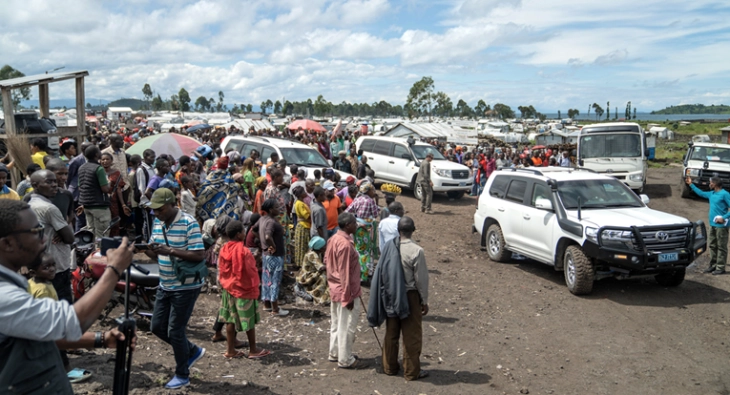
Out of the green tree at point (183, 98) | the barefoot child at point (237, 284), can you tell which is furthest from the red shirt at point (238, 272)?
the green tree at point (183, 98)

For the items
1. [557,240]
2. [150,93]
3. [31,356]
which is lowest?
[557,240]

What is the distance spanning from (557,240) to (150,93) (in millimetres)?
140840

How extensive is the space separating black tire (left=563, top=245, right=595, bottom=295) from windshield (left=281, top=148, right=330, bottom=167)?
23.9 ft

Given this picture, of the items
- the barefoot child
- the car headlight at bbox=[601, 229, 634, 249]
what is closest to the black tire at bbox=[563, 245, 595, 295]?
the car headlight at bbox=[601, 229, 634, 249]

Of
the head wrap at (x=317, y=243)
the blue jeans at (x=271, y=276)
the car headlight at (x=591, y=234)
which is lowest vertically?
the blue jeans at (x=271, y=276)

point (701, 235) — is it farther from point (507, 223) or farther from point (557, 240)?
point (507, 223)

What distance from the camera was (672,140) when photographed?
59.2 meters

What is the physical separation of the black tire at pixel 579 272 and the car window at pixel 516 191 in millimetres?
1664

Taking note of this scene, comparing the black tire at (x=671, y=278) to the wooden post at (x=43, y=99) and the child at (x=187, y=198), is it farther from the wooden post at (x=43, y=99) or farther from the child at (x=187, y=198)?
the wooden post at (x=43, y=99)

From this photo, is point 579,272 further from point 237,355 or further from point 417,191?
point 417,191

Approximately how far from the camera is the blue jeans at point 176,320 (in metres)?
4.99

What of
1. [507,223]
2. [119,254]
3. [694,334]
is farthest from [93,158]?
[694,334]

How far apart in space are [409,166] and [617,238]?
993 cm

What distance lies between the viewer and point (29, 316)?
2.37 m
